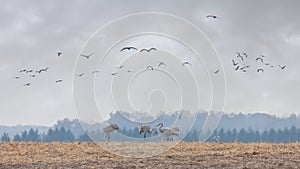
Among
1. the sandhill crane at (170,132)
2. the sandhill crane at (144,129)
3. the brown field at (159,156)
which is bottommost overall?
the brown field at (159,156)

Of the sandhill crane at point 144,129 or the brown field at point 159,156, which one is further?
the sandhill crane at point 144,129

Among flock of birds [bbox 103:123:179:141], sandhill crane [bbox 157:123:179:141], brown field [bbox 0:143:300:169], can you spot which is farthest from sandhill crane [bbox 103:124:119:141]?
sandhill crane [bbox 157:123:179:141]

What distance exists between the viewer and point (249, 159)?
2130cm

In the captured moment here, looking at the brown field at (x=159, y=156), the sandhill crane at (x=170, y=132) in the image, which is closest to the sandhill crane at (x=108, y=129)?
the brown field at (x=159, y=156)

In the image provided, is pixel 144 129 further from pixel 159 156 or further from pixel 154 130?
pixel 159 156

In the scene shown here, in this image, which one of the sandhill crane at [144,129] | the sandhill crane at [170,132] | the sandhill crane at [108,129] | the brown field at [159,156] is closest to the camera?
the brown field at [159,156]

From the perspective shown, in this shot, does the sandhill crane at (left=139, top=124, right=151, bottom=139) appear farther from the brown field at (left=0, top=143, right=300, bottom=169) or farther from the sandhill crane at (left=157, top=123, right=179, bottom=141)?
the brown field at (left=0, top=143, right=300, bottom=169)

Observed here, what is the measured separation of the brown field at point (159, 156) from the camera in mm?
20422

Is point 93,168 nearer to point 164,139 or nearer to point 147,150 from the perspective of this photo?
point 147,150

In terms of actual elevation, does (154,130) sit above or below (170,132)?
above

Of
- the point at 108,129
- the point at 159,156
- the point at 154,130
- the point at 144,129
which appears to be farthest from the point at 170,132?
the point at 159,156

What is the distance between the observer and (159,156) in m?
22.4

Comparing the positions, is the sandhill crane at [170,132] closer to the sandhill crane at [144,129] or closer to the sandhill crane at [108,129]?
the sandhill crane at [144,129]

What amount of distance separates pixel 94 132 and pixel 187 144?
442 centimetres
